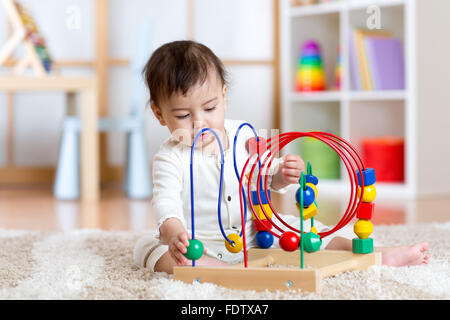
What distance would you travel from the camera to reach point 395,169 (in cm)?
258

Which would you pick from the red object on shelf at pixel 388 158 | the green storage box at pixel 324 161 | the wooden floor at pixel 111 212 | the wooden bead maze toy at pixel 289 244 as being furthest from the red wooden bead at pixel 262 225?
the green storage box at pixel 324 161

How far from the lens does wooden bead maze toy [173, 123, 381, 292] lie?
87cm

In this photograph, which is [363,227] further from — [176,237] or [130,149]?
[130,149]

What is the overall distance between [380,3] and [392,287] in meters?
1.88

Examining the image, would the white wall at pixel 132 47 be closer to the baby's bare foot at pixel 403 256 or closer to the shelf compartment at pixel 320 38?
the shelf compartment at pixel 320 38

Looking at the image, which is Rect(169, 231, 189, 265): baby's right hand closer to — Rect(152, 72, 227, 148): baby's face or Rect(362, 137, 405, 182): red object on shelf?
Rect(152, 72, 227, 148): baby's face

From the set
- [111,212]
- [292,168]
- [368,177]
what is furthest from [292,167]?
[111,212]

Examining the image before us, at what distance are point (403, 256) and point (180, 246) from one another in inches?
15.5

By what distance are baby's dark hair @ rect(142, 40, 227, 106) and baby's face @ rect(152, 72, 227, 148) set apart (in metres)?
0.01

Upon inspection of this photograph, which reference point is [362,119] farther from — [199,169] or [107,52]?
[199,169]

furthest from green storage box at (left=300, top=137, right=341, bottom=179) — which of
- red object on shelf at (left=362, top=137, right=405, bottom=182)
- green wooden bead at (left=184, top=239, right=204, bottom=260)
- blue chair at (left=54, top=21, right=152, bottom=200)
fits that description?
green wooden bead at (left=184, top=239, right=204, bottom=260)

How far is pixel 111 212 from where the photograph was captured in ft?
6.67

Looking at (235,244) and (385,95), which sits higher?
(385,95)

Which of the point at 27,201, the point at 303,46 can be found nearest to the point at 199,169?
the point at 27,201
